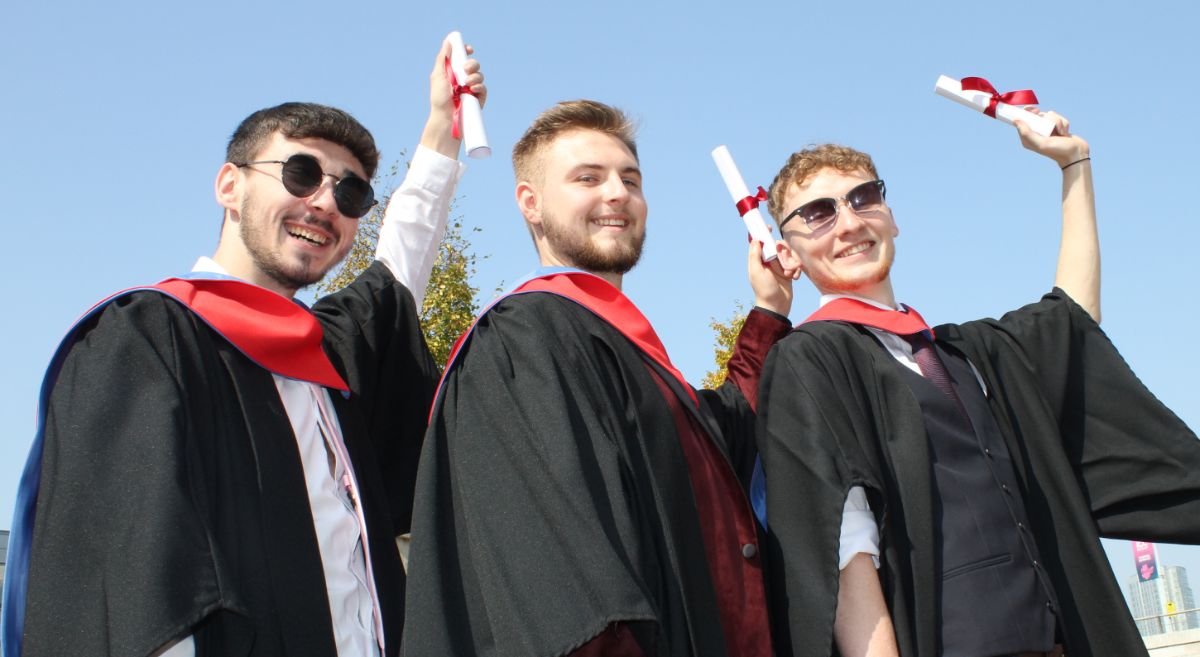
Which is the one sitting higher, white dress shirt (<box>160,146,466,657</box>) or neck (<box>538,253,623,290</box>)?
neck (<box>538,253,623,290</box>)

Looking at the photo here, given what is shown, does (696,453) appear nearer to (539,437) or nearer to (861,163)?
(539,437)

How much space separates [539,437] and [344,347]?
4.16 ft

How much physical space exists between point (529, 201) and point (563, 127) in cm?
29

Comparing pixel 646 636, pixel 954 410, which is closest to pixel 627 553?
pixel 646 636

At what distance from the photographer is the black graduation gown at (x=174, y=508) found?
2496 mm

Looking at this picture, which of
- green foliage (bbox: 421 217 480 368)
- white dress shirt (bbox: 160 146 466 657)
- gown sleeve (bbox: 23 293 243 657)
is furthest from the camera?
green foliage (bbox: 421 217 480 368)

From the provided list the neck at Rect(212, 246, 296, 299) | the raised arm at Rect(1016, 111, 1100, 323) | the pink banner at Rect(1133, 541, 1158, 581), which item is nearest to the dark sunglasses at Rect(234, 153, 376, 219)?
the neck at Rect(212, 246, 296, 299)

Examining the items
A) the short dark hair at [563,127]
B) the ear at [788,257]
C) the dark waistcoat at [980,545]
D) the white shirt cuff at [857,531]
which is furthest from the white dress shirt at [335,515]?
the ear at [788,257]

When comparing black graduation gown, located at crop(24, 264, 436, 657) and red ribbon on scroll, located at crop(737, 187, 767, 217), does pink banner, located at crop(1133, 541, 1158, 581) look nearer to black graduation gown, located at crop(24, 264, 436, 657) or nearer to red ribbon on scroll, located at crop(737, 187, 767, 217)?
red ribbon on scroll, located at crop(737, 187, 767, 217)

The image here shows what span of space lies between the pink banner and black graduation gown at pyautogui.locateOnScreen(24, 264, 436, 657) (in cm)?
3013

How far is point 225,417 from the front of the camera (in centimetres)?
304

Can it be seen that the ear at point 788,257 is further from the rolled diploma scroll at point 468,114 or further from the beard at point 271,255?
the beard at point 271,255

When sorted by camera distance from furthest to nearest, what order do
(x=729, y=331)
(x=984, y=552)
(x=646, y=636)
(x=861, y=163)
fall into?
(x=729, y=331) < (x=861, y=163) < (x=984, y=552) < (x=646, y=636)

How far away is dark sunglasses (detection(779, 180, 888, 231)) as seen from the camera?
4.04m
